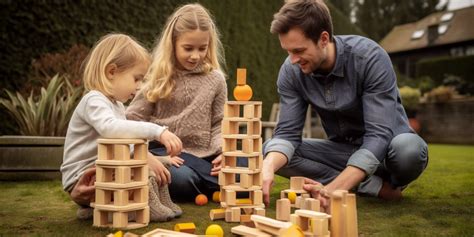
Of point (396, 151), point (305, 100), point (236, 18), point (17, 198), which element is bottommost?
point (17, 198)

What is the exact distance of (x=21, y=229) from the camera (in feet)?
7.56

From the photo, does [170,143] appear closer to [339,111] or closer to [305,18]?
[305,18]

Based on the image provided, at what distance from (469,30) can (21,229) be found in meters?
28.3

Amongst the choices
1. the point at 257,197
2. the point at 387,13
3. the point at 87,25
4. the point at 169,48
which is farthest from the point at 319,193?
the point at 387,13

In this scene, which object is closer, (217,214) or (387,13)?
(217,214)

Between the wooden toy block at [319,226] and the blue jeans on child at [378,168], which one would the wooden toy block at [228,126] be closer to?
the wooden toy block at [319,226]

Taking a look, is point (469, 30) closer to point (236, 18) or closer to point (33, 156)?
point (236, 18)

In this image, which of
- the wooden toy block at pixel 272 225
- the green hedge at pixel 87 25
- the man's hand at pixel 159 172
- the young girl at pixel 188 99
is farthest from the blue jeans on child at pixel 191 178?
the green hedge at pixel 87 25

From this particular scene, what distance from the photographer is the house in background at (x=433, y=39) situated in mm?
26547

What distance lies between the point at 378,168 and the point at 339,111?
56 centimetres

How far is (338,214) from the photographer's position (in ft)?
6.43

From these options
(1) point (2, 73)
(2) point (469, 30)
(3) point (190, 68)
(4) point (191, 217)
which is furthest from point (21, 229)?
(2) point (469, 30)

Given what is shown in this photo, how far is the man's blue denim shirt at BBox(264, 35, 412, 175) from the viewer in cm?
287

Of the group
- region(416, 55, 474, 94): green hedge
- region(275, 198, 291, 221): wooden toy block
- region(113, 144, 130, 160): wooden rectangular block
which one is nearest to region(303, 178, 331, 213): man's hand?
region(275, 198, 291, 221): wooden toy block
